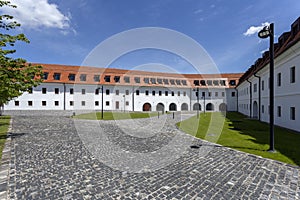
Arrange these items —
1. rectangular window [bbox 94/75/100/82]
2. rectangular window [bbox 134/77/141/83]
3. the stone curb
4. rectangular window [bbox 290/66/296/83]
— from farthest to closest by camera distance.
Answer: rectangular window [bbox 134/77/141/83] → rectangular window [bbox 94/75/100/82] → rectangular window [bbox 290/66/296/83] → the stone curb

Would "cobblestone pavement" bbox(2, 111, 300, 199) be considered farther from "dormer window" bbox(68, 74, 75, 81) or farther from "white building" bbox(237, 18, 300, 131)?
"dormer window" bbox(68, 74, 75, 81)

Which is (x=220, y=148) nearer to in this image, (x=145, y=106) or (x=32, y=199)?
(x=32, y=199)

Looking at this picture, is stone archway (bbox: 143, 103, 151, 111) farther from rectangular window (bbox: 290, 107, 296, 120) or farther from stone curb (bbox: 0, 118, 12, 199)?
stone curb (bbox: 0, 118, 12, 199)

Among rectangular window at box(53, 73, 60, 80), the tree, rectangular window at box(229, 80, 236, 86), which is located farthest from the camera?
rectangular window at box(229, 80, 236, 86)

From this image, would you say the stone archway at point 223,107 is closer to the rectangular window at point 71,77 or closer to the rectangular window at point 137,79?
the rectangular window at point 137,79

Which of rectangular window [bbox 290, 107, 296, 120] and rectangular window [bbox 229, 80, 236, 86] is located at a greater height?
rectangular window [bbox 229, 80, 236, 86]

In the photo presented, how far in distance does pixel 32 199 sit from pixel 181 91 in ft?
148

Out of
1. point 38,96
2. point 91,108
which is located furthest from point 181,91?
point 38,96

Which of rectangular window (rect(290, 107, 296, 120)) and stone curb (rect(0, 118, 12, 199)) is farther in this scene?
rectangular window (rect(290, 107, 296, 120))

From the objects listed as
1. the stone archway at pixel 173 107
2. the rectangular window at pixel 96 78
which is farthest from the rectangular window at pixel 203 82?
the rectangular window at pixel 96 78

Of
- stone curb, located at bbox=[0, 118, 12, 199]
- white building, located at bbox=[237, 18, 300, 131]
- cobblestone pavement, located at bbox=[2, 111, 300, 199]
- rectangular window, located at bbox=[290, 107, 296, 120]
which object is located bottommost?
cobblestone pavement, located at bbox=[2, 111, 300, 199]

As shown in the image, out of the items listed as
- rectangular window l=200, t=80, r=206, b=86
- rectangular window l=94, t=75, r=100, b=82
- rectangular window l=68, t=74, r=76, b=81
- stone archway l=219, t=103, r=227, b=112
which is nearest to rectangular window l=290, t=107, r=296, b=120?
stone archway l=219, t=103, r=227, b=112

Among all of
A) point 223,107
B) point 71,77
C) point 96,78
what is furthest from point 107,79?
point 223,107

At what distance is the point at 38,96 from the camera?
34.5m
